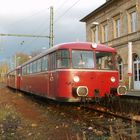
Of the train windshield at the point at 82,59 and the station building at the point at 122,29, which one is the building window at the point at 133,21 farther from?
the train windshield at the point at 82,59

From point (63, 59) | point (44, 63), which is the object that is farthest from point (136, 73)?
point (63, 59)

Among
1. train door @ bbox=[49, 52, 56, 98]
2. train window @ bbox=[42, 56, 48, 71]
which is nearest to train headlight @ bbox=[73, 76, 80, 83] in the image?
train door @ bbox=[49, 52, 56, 98]

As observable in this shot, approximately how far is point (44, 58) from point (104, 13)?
75.5ft

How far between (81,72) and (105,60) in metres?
1.55

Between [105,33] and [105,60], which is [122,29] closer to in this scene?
[105,33]

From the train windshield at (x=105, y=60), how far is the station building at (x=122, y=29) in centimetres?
1596

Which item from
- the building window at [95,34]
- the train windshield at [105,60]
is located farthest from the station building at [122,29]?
the train windshield at [105,60]

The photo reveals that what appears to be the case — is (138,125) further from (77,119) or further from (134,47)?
(134,47)

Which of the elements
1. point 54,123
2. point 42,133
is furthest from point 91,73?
point 42,133

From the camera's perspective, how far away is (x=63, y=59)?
1389cm

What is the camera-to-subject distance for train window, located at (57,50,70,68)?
45.4ft

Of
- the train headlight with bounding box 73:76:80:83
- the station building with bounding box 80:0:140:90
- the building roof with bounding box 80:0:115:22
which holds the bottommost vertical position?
the train headlight with bounding box 73:76:80:83

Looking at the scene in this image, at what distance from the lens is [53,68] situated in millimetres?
14750

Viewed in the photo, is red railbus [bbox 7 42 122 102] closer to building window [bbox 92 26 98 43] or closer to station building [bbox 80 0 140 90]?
station building [bbox 80 0 140 90]
